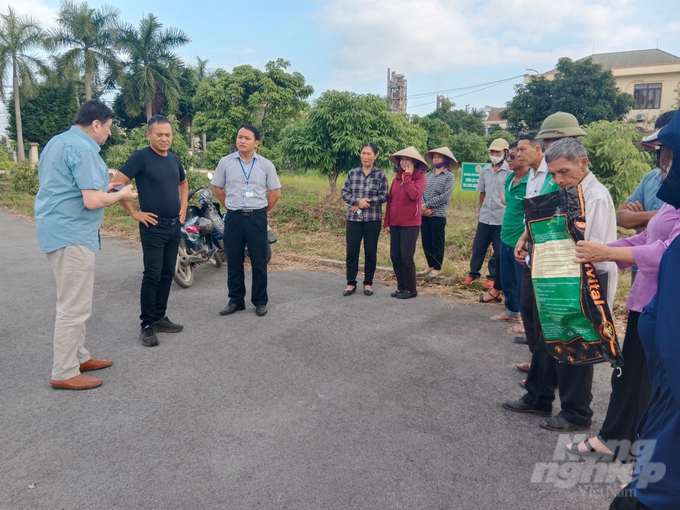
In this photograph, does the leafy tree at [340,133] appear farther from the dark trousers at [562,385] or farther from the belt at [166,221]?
the dark trousers at [562,385]

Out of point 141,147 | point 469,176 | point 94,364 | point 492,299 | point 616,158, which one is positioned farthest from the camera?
point 141,147

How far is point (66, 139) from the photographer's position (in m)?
3.49

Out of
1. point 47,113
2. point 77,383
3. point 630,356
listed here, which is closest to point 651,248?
point 630,356

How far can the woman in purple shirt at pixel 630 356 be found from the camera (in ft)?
7.32

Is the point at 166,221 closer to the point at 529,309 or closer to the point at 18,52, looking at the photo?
the point at 529,309

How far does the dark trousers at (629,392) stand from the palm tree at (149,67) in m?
36.0

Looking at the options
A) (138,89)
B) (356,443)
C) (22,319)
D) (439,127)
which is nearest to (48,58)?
(138,89)

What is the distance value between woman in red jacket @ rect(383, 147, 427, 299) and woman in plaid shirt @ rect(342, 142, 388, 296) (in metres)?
0.18

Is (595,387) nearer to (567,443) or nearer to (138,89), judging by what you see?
(567,443)

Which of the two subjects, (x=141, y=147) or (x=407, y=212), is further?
(x=141, y=147)

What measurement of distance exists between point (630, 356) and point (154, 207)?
12.2ft

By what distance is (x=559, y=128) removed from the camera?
418 cm

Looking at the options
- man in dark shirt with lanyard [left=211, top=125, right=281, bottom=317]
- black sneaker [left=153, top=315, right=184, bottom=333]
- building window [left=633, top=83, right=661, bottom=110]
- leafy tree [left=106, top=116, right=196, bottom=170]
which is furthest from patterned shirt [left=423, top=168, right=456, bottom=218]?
building window [left=633, top=83, right=661, bottom=110]

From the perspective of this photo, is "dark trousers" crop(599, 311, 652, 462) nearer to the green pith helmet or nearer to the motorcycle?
the green pith helmet
